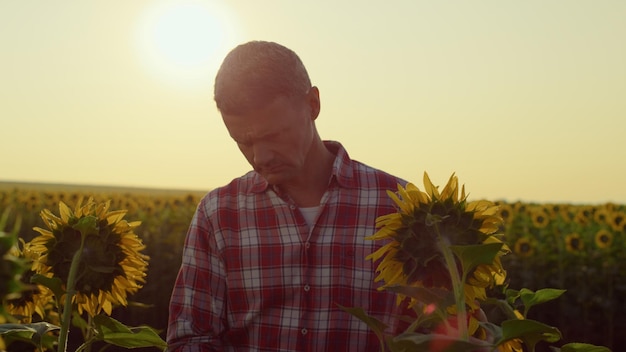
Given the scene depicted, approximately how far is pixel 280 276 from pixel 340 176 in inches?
14.6

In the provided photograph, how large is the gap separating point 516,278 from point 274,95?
23.1ft

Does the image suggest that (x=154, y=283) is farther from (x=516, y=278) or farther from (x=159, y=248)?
(x=516, y=278)

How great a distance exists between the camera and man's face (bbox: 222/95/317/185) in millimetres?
2309

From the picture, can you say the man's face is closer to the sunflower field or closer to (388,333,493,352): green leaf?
(388,333,493,352): green leaf

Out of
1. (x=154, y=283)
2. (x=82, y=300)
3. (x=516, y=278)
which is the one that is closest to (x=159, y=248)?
(x=154, y=283)

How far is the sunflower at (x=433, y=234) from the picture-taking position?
137 cm

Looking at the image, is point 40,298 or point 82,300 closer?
point 82,300

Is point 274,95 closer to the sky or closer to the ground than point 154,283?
closer to the sky

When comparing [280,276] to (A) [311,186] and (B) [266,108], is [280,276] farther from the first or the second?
(B) [266,108]

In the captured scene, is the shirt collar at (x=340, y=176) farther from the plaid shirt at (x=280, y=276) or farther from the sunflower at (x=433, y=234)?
the sunflower at (x=433, y=234)

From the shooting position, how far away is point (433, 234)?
136 cm

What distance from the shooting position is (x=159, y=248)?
9.26m

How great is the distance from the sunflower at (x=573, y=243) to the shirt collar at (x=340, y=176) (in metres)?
7.07

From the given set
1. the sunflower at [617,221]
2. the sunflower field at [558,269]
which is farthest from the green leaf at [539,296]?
the sunflower at [617,221]
